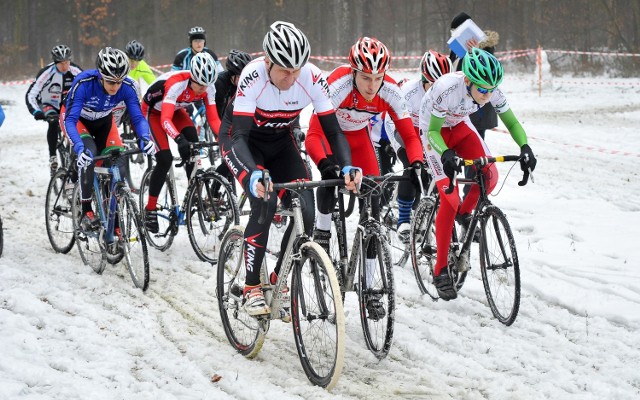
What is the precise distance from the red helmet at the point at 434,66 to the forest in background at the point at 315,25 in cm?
2749

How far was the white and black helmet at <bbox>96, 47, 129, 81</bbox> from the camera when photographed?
24.7ft

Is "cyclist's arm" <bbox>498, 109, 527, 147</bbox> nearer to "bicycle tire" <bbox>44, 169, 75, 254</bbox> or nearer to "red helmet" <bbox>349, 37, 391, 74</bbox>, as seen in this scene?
"red helmet" <bbox>349, 37, 391, 74</bbox>

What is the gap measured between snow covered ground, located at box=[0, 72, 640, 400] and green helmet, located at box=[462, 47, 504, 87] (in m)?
2.10

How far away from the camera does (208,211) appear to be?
8367mm

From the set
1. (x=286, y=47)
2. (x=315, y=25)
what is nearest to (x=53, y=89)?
(x=286, y=47)

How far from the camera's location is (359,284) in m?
5.46

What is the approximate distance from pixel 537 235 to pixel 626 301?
7.93ft

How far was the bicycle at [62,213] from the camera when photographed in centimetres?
873

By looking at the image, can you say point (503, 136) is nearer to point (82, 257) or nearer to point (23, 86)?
point (82, 257)

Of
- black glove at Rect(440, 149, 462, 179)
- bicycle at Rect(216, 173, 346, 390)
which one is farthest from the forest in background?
bicycle at Rect(216, 173, 346, 390)

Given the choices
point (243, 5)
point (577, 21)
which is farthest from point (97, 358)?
point (243, 5)

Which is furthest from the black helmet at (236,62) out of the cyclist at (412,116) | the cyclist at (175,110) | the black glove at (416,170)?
the black glove at (416,170)

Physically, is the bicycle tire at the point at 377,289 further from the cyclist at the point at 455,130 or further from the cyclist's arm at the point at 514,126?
the cyclist's arm at the point at 514,126

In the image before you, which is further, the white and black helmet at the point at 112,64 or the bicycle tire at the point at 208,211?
the bicycle tire at the point at 208,211
